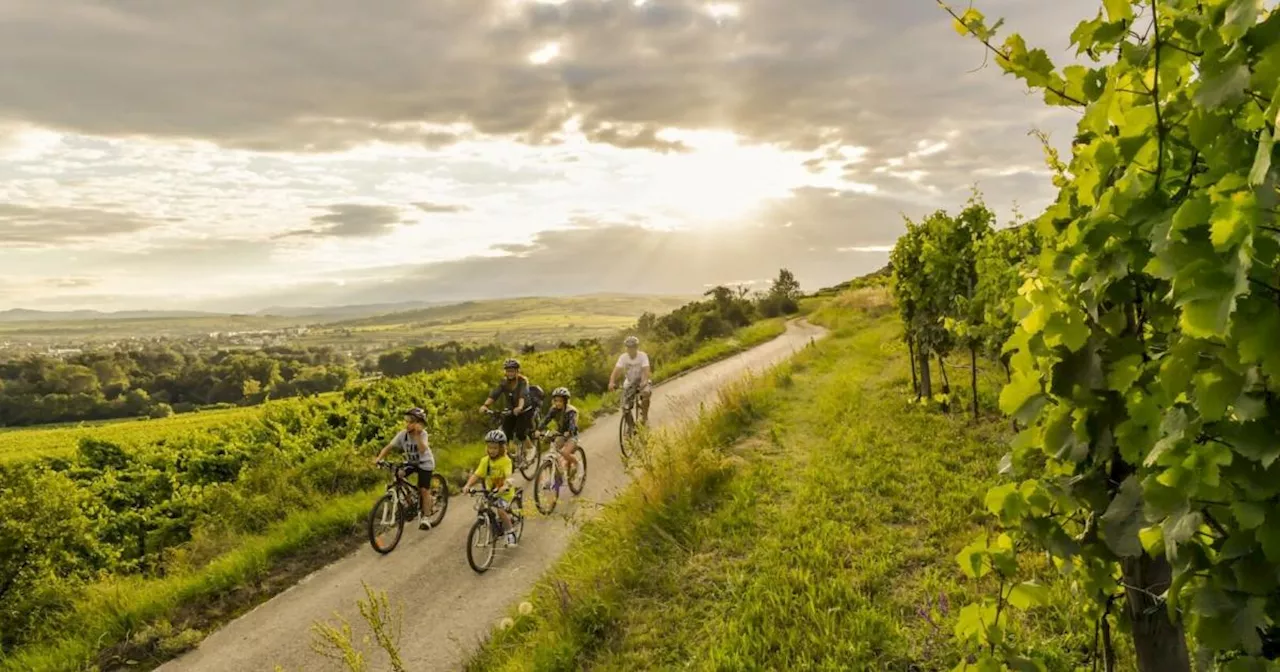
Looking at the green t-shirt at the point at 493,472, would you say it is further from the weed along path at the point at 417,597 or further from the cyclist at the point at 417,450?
the cyclist at the point at 417,450

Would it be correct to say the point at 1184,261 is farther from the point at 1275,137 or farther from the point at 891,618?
the point at 891,618

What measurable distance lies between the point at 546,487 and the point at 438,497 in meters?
2.01

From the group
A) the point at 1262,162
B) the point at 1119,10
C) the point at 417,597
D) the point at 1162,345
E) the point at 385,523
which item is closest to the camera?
the point at 1262,162

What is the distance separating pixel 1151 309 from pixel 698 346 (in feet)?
100

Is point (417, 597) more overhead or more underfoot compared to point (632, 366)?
more underfoot

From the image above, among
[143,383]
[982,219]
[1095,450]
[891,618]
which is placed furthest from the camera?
[143,383]

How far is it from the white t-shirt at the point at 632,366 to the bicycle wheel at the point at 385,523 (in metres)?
5.60

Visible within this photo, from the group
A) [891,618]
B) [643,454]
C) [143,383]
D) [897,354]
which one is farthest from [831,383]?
[143,383]

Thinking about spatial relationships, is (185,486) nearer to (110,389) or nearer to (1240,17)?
(1240,17)

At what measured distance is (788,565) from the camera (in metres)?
6.74

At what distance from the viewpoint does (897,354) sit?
20.7 meters

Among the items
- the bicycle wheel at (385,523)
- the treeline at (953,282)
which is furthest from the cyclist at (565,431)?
the treeline at (953,282)

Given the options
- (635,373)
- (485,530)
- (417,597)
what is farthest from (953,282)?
(417,597)

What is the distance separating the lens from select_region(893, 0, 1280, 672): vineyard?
142 centimetres
